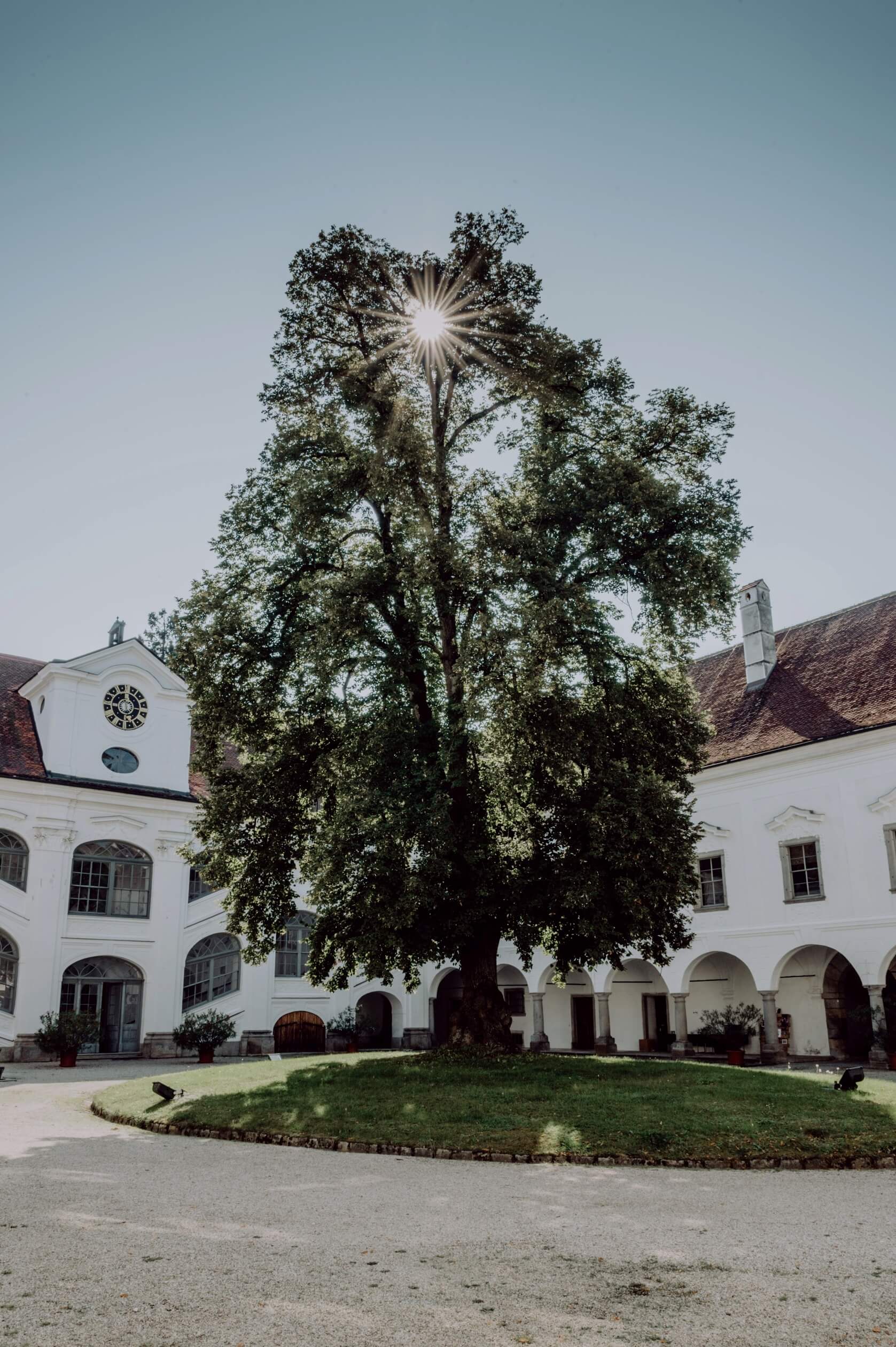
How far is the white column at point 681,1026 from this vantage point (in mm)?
29500

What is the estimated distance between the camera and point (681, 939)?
64.7 ft

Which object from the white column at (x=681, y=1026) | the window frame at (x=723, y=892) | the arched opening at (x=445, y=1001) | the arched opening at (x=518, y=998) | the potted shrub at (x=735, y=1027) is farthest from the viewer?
the arched opening at (x=445, y=1001)

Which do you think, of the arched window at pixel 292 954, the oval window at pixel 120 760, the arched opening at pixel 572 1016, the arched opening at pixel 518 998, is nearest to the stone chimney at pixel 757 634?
the arched opening at pixel 572 1016

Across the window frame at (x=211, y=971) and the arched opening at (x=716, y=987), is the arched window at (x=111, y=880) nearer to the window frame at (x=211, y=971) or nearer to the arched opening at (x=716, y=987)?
the window frame at (x=211, y=971)

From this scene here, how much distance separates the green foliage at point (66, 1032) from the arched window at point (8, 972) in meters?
1.09

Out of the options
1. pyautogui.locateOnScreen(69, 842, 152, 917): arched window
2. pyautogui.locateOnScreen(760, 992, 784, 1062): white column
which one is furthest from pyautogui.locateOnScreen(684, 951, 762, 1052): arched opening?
pyautogui.locateOnScreen(69, 842, 152, 917): arched window

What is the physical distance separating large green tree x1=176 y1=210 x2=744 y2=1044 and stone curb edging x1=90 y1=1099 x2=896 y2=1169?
442cm

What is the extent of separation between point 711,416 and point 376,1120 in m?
13.7

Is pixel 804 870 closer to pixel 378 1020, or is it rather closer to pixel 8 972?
pixel 378 1020

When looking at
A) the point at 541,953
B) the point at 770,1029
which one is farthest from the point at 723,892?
the point at 541,953

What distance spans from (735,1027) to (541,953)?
6.57 metres

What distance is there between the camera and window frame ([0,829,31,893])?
30250mm

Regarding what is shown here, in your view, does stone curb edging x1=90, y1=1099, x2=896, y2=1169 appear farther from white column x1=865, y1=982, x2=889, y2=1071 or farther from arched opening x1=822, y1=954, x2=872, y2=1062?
arched opening x1=822, y1=954, x2=872, y2=1062

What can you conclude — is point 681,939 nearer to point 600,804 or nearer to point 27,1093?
point 600,804
